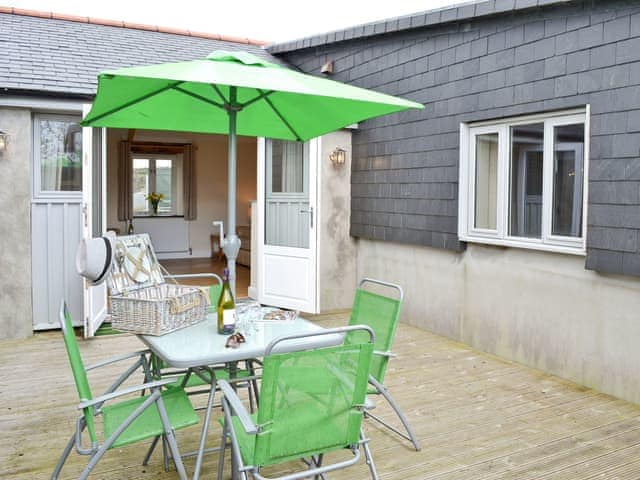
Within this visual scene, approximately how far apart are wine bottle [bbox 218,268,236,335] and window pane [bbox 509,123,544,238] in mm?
3162

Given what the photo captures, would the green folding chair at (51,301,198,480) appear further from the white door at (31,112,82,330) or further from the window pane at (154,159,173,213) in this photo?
the window pane at (154,159,173,213)

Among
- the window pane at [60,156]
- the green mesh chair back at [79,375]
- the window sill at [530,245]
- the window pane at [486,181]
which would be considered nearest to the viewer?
the green mesh chair back at [79,375]

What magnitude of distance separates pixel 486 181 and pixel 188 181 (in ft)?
26.7

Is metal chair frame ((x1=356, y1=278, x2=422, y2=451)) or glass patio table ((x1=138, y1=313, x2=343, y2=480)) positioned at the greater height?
glass patio table ((x1=138, y1=313, x2=343, y2=480))

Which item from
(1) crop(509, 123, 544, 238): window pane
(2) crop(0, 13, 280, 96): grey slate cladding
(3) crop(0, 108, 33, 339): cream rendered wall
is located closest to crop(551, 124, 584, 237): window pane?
(1) crop(509, 123, 544, 238): window pane

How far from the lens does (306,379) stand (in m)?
2.10

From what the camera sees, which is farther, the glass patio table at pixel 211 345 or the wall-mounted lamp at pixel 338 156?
the wall-mounted lamp at pixel 338 156

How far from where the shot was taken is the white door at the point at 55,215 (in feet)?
19.7

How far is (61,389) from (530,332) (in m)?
3.88

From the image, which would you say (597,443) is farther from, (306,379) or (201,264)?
(201,264)

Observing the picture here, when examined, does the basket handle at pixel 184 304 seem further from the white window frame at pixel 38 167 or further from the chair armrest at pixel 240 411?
the white window frame at pixel 38 167

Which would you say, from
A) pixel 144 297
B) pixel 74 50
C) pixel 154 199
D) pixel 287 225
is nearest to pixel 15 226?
pixel 74 50

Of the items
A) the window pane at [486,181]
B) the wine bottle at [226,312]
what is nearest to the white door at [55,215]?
the wine bottle at [226,312]

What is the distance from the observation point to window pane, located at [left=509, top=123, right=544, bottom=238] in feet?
16.5
